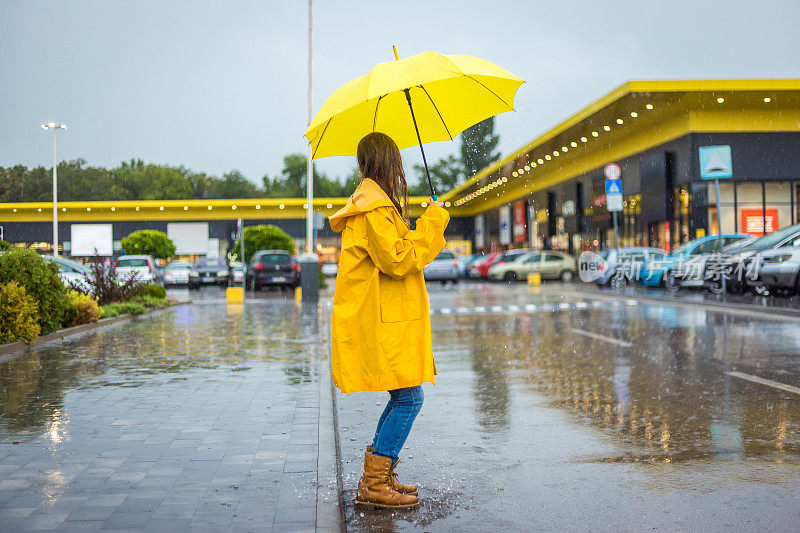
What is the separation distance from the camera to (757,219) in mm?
32594

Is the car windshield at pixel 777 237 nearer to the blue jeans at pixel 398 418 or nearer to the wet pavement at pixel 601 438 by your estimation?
the wet pavement at pixel 601 438

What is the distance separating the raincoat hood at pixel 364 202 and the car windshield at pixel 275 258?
31.7m

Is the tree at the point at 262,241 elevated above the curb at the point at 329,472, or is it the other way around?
the tree at the point at 262,241

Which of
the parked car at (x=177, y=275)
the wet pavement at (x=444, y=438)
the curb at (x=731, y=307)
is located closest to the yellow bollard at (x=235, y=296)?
the curb at (x=731, y=307)

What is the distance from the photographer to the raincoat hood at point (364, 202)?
4.29 meters

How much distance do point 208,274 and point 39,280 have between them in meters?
31.1

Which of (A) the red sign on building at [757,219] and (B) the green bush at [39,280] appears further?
A: (A) the red sign on building at [757,219]

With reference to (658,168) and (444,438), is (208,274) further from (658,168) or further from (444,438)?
(444,438)

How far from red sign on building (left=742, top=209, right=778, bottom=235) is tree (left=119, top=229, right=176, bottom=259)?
39.6 metres

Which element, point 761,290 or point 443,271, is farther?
point 443,271

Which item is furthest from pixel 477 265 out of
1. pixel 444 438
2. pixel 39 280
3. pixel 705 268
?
pixel 444 438

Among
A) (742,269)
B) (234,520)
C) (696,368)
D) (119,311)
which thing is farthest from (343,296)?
(742,269)

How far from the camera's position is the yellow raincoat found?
4309 mm

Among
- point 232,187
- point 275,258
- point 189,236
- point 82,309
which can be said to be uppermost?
point 232,187
